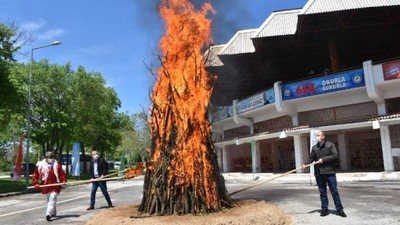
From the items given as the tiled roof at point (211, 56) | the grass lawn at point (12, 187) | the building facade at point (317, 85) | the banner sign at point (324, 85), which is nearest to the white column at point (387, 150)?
the building facade at point (317, 85)

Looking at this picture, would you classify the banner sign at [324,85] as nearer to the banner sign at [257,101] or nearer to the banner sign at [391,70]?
the banner sign at [391,70]

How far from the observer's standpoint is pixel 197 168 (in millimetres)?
7750

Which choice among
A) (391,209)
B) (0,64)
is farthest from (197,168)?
(0,64)

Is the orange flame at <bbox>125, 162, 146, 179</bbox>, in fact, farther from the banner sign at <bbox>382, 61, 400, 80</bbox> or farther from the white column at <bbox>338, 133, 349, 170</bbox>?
the white column at <bbox>338, 133, 349, 170</bbox>

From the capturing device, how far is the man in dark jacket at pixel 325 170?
778 cm

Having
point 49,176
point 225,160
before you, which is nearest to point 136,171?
point 49,176

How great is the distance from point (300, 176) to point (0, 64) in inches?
799

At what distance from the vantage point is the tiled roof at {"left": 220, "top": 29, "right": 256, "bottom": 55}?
3394 cm

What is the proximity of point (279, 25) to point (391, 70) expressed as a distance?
32.4 feet

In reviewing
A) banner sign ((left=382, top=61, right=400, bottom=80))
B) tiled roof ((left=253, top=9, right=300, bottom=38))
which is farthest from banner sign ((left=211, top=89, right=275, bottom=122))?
banner sign ((left=382, top=61, right=400, bottom=80))

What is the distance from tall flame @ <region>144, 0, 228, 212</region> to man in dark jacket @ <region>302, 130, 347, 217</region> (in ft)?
7.05

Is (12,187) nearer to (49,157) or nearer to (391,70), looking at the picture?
(49,157)

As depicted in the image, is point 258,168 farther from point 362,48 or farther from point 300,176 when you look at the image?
point 362,48

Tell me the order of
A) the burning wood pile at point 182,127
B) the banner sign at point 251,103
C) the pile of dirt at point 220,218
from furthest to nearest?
the banner sign at point 251,103 < the burning wood pile at point 182,127 < the pile of dirt at point 220,218
